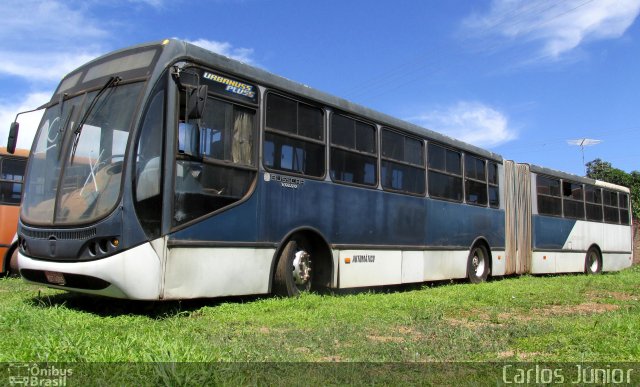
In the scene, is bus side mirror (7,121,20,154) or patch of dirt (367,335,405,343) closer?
patch of dirt (367,335,405,343)

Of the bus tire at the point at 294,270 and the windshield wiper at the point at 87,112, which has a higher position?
the windshield wiper at the point at 87,112

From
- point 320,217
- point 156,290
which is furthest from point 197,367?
point 320,217

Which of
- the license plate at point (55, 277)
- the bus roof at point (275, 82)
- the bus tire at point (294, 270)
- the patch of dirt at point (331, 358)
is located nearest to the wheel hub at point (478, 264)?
the bus roof at point (275, 82)

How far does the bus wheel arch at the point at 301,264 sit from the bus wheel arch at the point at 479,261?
15.7 feet

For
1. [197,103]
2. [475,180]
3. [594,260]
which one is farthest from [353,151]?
[594,260]

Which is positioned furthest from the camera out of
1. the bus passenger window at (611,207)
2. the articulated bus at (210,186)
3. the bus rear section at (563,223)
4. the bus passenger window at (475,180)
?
the bus passenger window at (611,207)

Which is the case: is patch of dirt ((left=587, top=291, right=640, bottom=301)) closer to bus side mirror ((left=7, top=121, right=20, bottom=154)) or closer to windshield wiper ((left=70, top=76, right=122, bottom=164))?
windshield wiper ((left=70, top=76, right=122, bottom=164))

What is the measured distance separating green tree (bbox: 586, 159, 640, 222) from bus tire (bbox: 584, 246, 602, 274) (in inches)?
447

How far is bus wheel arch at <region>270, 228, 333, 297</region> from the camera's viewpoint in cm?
729

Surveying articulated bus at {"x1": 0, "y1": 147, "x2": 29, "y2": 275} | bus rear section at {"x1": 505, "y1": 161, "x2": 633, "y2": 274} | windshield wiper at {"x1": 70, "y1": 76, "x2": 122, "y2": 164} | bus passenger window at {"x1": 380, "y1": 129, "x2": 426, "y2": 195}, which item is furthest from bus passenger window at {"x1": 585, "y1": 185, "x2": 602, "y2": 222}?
articulated bus at {"x1": 0, "y1": 147, "x2": 29, "y2": 275}

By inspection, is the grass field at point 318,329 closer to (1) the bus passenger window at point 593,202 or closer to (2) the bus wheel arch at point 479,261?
(2) the bus wheel arch at point 479,261

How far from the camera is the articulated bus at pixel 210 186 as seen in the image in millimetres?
5777

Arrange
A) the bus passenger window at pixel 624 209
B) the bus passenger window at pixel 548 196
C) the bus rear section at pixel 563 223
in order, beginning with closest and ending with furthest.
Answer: the bus rear section at pixel 563 223
the bus passenger window at pixel 548 196
the bus passenger window at pixel 624 209

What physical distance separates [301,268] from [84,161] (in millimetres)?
3153
